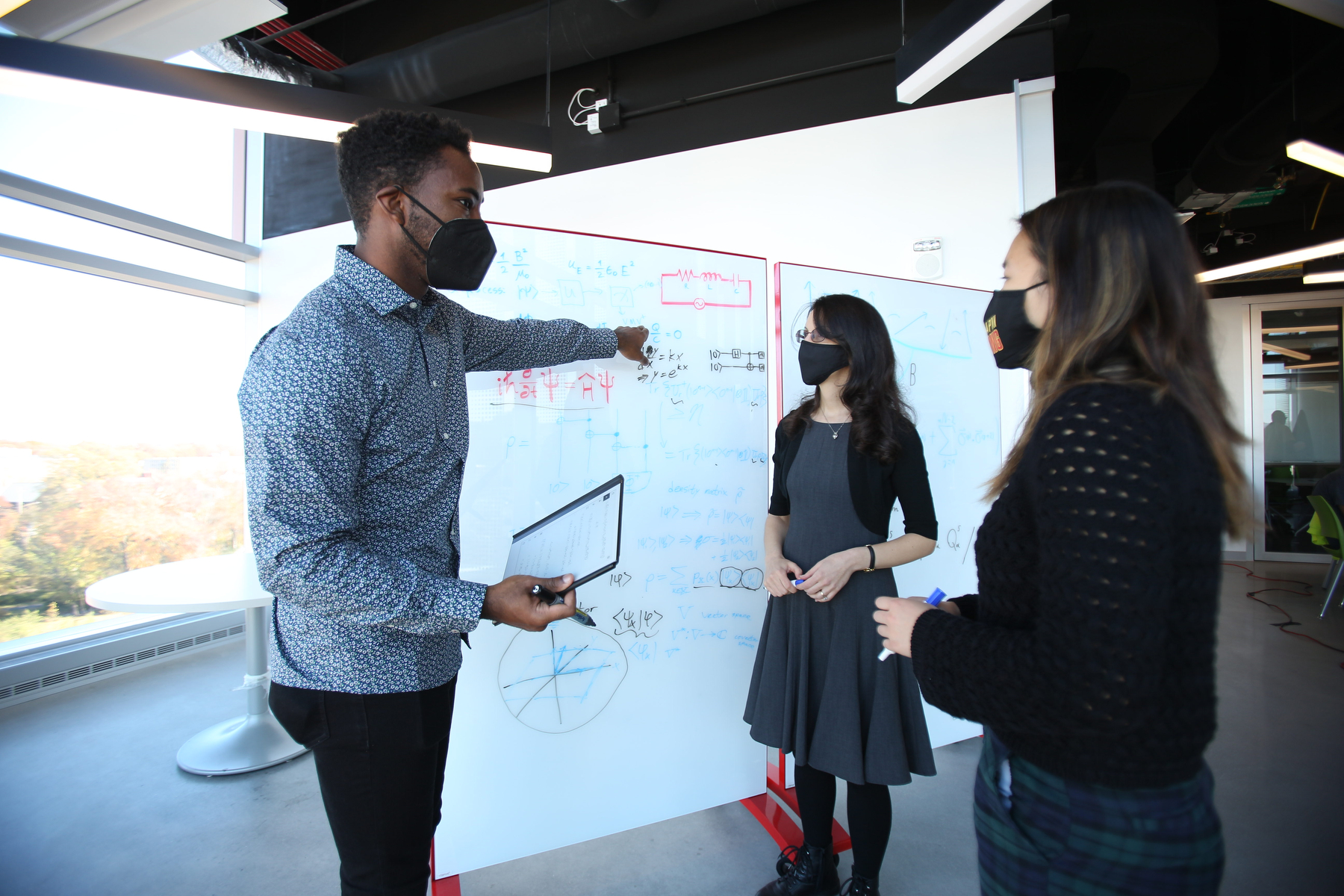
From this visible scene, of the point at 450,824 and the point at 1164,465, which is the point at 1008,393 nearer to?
the point at 1164,465

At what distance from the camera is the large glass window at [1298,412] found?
22.5 feet

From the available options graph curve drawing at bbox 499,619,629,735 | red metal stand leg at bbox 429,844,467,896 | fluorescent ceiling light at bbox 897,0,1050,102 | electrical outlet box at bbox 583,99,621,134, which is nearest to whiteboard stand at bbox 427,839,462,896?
red metal stand leg at bbox 429,844,467,896

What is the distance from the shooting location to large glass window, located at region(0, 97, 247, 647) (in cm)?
362

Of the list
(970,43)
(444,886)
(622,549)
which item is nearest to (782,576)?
(622,549)

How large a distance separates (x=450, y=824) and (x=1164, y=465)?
6.43ft

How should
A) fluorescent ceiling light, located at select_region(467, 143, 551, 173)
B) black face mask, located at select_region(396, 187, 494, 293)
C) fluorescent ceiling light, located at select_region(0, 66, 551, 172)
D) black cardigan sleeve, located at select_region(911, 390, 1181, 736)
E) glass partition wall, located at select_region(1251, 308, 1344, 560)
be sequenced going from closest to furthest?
black cardigan sleeve, located at select_region(911, 390, 1181, 736) → black face mask, located at select_region(396, 187, 494, 293) → fluorescent ceiling light, located at select_region(0, 66, 551, 172) → fluorescent ceiling light, located at select_region(467, 143, 551, 173) → glass partition wall, located at select_region(1251, 308, 1344, 560)

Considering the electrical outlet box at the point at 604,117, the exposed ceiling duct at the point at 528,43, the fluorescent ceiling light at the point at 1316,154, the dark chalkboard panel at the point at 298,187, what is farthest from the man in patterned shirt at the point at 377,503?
the dark chalkboard panel at the point at 298,187

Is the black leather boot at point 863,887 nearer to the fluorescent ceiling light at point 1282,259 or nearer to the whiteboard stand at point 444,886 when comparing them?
the whiteboard stand at point 444,886

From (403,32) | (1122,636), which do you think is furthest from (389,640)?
(403,32)

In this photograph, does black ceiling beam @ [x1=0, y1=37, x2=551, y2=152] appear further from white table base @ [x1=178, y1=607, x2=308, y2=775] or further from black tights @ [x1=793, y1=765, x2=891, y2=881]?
black tights @ [x1=793, y1=765, x2=891, y2=881]

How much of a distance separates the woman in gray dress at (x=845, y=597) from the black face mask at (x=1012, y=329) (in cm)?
57

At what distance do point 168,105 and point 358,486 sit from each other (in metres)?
2.08

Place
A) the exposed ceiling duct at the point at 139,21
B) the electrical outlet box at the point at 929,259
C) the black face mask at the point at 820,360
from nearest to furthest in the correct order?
the black face mask at the point at 820,360, the exposed ceiling duct at the point at 139,21, the electrical outlet box at the point at 929,259

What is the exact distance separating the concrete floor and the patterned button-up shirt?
1.45m
